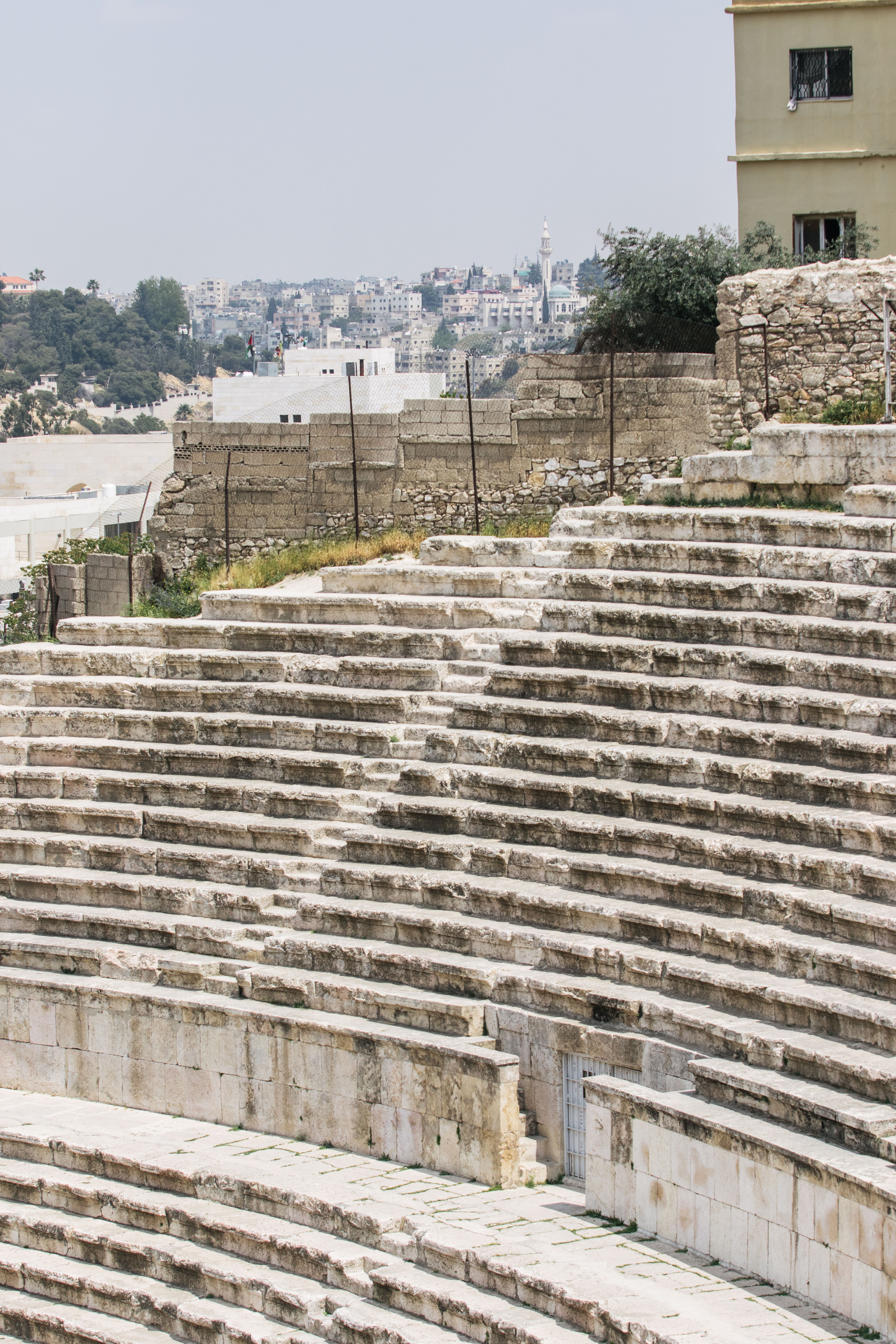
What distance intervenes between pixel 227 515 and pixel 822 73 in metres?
8.71

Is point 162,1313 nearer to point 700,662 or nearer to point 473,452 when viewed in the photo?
point 700,662

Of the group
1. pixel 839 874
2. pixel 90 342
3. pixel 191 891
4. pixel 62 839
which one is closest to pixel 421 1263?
pixel 839 874

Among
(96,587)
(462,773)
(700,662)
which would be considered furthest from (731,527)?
(96,587)

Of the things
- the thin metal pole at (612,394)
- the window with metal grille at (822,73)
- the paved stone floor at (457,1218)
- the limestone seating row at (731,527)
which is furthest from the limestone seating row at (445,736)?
the window with metal grille at (822,73)

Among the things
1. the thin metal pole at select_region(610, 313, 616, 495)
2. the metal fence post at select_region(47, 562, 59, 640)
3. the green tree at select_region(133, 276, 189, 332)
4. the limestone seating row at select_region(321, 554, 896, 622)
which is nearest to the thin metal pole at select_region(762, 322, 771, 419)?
the thin metal pole at select_region(610, 313, 616, 495)

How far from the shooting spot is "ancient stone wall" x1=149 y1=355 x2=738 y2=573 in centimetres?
1702

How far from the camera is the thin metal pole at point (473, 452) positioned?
16.5 m

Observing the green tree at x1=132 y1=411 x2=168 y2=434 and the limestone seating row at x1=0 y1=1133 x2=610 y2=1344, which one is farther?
the green tree at x1=132 y1=411 x2=168 y2=434

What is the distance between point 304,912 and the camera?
35.7 ft

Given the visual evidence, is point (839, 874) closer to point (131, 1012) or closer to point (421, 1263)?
point (421, 1263)

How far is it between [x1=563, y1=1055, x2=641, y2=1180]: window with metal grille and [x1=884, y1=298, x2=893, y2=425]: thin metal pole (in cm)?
629

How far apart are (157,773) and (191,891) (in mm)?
1544

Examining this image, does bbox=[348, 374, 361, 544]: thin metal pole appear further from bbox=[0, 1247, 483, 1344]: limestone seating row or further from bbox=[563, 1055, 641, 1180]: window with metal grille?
bbox=[0, 1247, 483, 1344]: limestone seating row

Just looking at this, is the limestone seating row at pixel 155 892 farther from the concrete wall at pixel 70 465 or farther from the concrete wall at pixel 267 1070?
the concrete wall at pixel 70 465
